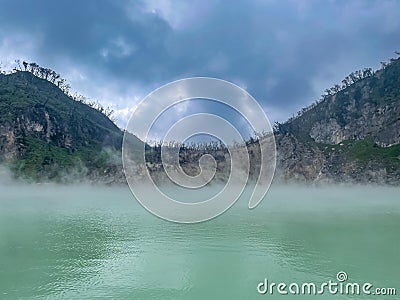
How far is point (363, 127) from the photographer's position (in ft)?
368

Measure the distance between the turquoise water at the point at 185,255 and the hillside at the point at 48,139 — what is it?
60.3 meters

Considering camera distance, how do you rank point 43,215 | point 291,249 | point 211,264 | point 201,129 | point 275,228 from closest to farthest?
point 211,264
point 201,129
point 291,249
point 275,228
point 43,215

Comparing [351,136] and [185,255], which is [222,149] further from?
[185,255]

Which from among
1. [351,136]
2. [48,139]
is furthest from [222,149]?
[48,139]

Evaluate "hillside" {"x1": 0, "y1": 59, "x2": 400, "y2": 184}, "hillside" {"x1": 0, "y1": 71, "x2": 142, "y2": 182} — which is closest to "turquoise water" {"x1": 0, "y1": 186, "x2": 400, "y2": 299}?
"hillside" {"x1": 0, "y1": 59, "x2": 400, "y2": 184}

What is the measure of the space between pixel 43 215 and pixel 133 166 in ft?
150

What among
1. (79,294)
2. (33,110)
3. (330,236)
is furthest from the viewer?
(33,110)

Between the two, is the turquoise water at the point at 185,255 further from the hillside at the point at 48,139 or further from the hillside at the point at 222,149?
the hillside at the point at 48,139

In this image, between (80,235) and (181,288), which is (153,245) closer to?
(80,235)

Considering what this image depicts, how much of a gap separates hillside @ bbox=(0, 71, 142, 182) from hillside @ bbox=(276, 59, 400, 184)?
1830 inches

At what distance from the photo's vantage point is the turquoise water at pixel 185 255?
51.0ft

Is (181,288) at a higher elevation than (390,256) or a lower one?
lower

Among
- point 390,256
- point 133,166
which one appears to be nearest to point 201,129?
point 390,256

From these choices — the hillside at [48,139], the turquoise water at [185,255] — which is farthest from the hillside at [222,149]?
the turquoise water at [185,255]
